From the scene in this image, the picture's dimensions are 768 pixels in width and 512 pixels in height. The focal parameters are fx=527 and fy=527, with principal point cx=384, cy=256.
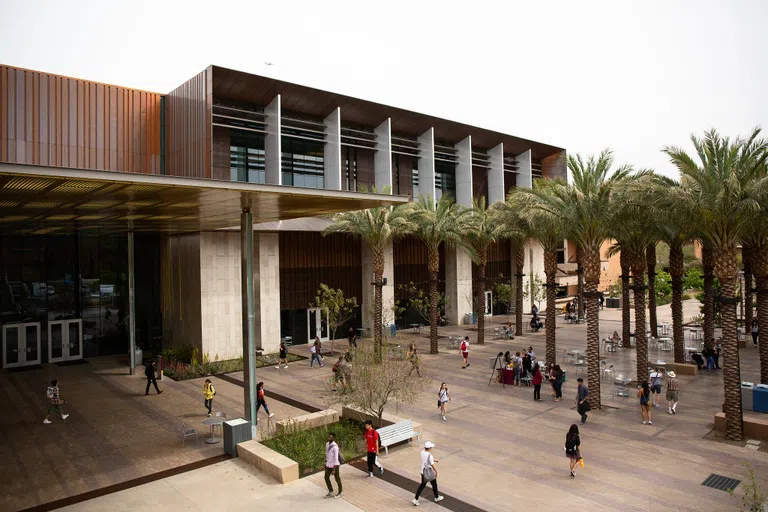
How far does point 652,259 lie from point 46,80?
3211 cm

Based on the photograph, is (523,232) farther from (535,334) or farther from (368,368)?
(368,368)

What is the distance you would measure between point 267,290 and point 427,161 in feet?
53.1

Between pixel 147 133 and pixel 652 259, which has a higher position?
pixel 147 133

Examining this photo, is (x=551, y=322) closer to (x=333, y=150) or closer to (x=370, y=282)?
(x=370, y=282)

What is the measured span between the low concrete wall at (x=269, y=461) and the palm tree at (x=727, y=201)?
40.4 ft

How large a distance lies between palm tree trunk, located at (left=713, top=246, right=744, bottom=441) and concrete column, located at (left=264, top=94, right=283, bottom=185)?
20.5 metres

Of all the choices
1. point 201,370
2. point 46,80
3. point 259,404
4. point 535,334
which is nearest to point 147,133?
point 46,80

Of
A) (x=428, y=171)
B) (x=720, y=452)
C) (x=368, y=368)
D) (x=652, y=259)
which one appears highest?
(x=428, y=171)

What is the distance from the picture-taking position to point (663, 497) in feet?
37.0

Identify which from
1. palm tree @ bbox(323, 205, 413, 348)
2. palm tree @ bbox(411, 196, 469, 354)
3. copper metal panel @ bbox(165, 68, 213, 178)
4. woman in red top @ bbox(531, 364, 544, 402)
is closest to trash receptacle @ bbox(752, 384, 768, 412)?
woman in red top @ bbox(531, 364, 544, 402)

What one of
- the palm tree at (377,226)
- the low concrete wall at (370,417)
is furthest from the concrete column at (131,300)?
the low concrete wall at (370,417)

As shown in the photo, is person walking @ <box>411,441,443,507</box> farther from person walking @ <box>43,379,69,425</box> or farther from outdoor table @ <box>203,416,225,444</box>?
person walking @ <box>43,379,69,425</box>

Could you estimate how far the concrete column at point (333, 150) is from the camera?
32.0 metres

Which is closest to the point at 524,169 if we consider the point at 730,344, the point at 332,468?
the point at 730,344
